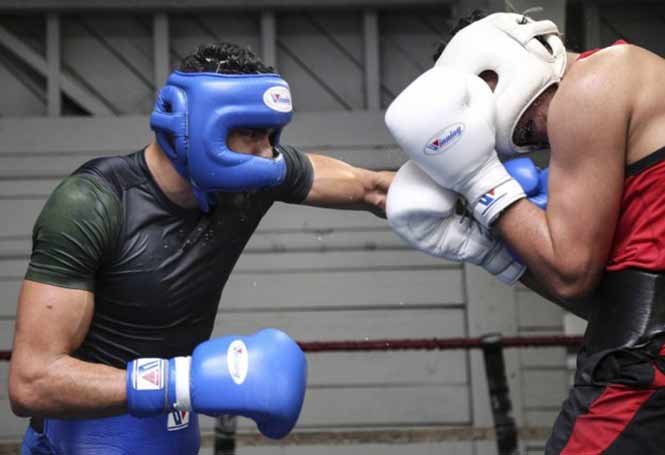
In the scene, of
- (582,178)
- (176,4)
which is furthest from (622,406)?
(176,4)

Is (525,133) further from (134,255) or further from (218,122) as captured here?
(134,255)

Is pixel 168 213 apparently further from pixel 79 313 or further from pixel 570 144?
pixel 570 144

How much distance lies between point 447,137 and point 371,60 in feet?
10.4

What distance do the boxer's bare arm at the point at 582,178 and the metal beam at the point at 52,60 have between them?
11.7 feet

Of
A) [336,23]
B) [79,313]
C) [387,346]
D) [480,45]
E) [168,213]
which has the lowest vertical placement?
[387,346]

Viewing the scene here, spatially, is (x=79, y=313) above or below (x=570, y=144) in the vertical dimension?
below

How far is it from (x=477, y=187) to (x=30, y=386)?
0.93 m

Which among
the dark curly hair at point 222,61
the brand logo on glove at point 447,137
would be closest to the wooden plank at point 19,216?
the dark curly hair at point 222,61

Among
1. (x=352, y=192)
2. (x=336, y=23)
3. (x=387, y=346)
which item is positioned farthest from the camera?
(x=336, y=23)

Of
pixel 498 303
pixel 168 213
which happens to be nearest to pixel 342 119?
pixel 498 303

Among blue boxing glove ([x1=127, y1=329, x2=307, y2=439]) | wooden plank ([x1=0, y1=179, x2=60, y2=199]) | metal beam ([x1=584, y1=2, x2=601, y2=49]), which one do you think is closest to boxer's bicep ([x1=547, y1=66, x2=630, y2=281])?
blue boxing glove ([x1=127, y1=329, x2=307, y2=439])

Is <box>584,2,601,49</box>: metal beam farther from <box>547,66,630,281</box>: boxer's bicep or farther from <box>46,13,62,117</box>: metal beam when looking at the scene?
<box>547,66,630,281</box>: boxer's bicep

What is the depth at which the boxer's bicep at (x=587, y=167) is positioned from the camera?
172cm

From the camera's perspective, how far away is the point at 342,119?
4.89m
